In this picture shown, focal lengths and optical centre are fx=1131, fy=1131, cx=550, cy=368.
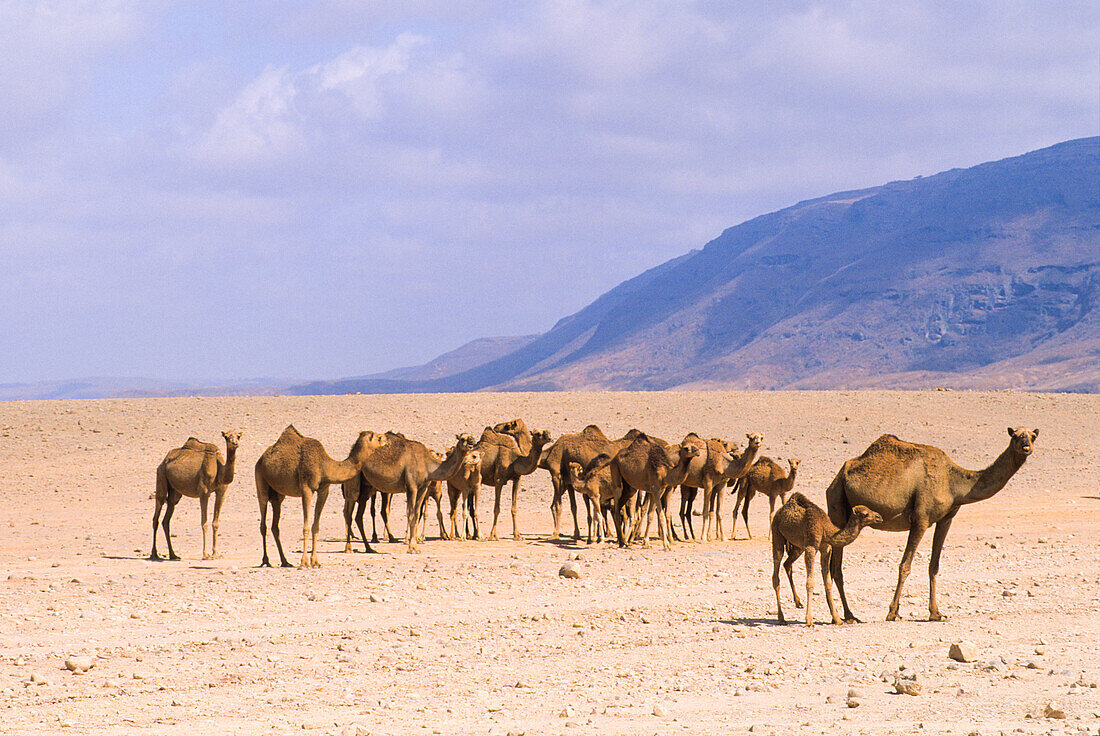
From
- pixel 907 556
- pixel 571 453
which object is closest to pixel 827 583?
pixel 907 556

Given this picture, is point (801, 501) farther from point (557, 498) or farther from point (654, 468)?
point (557, 498)

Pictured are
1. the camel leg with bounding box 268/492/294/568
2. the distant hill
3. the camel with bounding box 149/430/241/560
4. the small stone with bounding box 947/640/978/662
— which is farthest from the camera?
the distant hill

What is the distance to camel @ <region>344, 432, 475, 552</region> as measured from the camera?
18.2 metres

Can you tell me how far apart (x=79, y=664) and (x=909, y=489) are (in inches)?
335

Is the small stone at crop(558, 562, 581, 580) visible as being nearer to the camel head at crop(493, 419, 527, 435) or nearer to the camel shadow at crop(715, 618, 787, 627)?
the camel shadow at crop(715, 618, 787, 627)

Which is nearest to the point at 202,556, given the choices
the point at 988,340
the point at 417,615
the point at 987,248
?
the point at 417,615

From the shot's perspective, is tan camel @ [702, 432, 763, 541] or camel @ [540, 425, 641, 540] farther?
camel @ [540, 425, 641, 540]

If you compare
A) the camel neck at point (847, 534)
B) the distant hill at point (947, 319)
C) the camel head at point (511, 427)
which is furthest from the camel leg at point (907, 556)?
the distant hill at point (947, 319)

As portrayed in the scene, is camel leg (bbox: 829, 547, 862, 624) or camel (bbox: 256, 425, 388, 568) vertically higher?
camel (bbox: 256, 425, 388, 568)

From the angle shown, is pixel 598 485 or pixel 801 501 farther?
pixel 598 485

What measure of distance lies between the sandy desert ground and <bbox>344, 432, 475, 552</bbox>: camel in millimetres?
1024

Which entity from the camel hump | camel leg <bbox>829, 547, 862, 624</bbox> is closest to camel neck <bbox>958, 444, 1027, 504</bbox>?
camel leg <bbox>829, 547, 862, 624</bbox>

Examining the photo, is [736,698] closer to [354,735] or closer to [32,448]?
[354,735]

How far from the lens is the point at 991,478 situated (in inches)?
485
